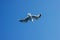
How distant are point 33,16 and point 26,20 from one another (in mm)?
542

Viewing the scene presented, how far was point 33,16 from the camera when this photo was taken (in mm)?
13727

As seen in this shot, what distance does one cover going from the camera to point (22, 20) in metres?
14.0

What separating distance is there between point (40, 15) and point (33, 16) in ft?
1.63

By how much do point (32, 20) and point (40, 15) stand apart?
60cm

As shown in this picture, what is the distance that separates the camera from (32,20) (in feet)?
44.3

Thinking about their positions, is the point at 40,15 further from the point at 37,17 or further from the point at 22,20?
the point at 22,20

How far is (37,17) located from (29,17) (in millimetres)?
536

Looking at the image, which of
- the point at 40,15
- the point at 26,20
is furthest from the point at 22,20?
the point at 40,15

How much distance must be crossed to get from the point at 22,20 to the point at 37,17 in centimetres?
108

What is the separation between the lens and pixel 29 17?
13.7m

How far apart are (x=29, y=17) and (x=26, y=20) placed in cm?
32

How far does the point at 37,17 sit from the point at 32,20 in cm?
38

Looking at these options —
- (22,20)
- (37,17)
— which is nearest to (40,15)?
(37,17)

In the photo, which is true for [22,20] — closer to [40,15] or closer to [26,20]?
[26,20]
